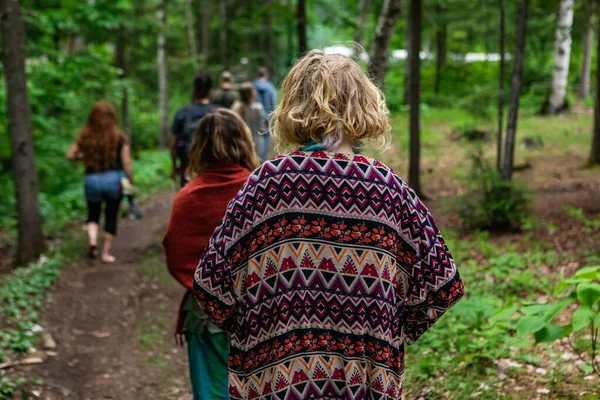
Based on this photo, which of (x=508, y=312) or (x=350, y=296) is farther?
(x=508, y=312)

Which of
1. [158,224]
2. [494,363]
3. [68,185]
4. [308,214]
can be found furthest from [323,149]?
[68,185]

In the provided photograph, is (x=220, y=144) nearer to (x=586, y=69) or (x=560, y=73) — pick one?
(x=560, y=73)

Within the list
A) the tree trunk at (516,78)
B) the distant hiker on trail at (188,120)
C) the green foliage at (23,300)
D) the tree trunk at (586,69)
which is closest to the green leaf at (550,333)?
the green foliage at (23,300)

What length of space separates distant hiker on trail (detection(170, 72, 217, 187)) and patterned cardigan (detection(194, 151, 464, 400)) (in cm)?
571

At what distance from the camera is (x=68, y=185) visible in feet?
50.2

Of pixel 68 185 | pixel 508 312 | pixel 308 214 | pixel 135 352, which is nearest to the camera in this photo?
pixel 308 214

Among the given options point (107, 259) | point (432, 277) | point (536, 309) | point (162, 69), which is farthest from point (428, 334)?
point (162, 69)

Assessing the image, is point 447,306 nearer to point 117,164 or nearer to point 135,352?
point 135,352

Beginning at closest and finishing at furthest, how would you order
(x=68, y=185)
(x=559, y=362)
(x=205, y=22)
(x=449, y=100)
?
1. (x=559, y=362)
2. (x=68, y=185)
3. (x=205, y=22)
4. (x=449, y=100)

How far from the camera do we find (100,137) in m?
8.14

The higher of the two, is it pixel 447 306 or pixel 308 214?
pixel 308 214

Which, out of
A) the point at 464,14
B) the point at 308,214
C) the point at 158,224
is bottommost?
the point at 158,224

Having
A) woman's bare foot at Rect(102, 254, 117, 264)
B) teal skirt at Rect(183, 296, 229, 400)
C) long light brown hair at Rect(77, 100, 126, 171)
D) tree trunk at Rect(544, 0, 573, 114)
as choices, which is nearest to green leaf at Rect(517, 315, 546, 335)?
teal skirt at Rect(183, 296, 229, 400)

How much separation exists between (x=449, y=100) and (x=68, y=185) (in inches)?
642
